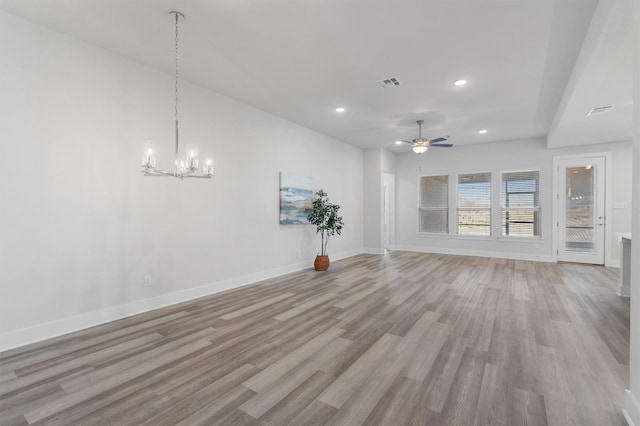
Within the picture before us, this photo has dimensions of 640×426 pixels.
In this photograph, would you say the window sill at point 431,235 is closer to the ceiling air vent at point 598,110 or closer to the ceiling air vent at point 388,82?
the ceiling air vent at point 598,110

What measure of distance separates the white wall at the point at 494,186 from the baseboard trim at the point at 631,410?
6565 millimetres

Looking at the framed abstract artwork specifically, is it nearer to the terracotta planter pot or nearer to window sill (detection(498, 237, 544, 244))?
the terracotta planter pot

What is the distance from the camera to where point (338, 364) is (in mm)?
2387

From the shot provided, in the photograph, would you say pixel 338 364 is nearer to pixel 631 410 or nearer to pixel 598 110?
pixel 631 410

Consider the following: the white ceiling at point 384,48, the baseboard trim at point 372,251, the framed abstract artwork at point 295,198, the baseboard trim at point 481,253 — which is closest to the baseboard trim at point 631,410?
the white ceiling at point 384,48

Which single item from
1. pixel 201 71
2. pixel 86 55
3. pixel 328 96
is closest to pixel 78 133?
pixel 86 55

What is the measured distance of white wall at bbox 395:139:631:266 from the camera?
6527 mm

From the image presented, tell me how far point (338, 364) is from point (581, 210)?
25.2 feet

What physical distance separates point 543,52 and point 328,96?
2756 millimetres

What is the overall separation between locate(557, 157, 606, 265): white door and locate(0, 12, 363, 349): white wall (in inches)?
290

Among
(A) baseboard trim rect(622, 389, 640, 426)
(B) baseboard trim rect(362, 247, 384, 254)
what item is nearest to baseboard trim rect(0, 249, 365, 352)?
(B) baseboard trim rect(362, 247, 384, 254)

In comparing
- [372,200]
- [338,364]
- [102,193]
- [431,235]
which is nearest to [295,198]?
[372,200]

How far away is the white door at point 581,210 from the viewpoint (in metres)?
6.67

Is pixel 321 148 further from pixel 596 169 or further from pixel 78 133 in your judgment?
pixel 596 169
